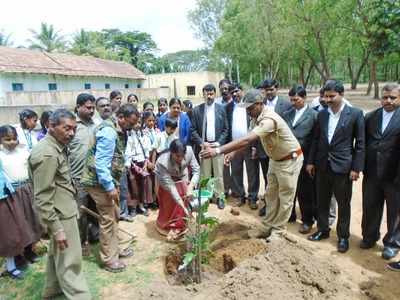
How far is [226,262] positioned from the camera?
4000 millimetres

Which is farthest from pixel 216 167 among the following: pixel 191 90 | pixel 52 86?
pixel 191 90

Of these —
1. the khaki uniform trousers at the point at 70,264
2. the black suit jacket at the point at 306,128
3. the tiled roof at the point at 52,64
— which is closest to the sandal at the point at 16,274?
the khaki uniform trousers at the point at 70,264

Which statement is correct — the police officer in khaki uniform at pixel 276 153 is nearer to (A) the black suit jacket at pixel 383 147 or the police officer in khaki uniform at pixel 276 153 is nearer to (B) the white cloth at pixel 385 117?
(A) the black suit jacket at pixel 383 147

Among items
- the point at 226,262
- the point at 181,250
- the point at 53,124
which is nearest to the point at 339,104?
the point at 226,262

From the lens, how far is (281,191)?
167 inches

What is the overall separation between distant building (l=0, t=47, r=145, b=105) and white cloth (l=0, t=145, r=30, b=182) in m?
14.2

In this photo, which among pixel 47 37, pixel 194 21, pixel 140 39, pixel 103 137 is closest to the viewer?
pixel 103 137

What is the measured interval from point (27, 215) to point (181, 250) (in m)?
1.86

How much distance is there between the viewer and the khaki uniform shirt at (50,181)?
2682 mm

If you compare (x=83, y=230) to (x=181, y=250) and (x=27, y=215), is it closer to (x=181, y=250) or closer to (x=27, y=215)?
(x=27, y=215)

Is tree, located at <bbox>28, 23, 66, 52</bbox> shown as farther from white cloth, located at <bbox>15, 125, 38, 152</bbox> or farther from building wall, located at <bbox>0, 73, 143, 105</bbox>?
white cloth, located at <bbox>15, 125, 38, 152</bbox>

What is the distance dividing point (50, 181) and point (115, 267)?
5.06 feet

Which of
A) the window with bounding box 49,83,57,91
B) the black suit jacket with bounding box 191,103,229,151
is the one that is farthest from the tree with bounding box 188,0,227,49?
the black suit jacket with bounding box 191,103,229,151

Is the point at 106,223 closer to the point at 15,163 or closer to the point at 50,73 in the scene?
the point at 15,163
